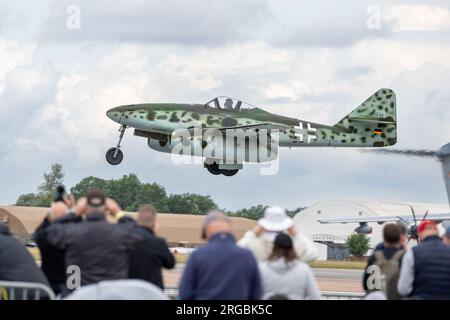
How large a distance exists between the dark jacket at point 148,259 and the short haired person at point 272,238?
3.02ft

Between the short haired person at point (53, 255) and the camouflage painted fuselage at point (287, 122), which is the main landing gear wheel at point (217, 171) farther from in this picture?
the short haired person at point (53, 255)

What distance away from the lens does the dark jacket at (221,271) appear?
11.1 m

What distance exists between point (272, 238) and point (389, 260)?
164 cm

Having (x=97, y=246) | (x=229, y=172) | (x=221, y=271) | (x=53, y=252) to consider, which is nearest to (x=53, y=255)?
(x=53, y=252)

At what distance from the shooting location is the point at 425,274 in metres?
12.6

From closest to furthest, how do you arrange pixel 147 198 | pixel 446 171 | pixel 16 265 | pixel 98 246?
pixel 98 246 → pixel 16 265 → pixel 446 171 → pixel 147 198

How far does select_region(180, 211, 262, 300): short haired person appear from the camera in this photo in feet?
36.3

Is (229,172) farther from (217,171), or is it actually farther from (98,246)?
(98,246)

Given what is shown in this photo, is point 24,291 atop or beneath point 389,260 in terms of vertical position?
beneath

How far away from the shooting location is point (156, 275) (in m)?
12.7

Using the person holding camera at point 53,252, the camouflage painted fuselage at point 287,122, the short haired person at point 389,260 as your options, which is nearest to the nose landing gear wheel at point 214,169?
the camouflage painted fuselage at point 287,122

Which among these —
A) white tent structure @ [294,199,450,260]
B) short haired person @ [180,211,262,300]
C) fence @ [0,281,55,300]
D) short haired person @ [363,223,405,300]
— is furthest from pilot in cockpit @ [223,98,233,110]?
white tent structure @ [294,199,450,260]
